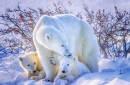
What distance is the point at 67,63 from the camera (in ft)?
13.4

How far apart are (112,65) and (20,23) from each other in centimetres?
345

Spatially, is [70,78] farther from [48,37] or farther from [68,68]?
[48,37]

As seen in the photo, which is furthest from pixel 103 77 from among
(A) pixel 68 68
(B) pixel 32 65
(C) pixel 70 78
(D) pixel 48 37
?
(B) pixel 32 65

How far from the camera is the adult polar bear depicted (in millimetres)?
4105

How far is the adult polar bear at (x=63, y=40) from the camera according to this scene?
4.11 metres

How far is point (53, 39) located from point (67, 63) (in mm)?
471

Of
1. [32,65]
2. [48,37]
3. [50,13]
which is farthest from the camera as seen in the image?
[50,13]

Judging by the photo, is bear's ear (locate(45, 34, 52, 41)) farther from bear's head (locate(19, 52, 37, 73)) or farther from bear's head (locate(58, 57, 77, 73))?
bear's head (locate(19, 52, 37, 73))

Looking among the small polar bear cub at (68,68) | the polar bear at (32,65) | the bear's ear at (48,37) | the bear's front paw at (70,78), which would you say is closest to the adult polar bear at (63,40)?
the bear's ear at (48,37)

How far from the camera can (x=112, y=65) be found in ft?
16.8

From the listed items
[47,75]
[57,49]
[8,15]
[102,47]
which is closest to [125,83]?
[57,49]

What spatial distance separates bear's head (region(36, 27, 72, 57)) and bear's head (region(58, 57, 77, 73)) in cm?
10

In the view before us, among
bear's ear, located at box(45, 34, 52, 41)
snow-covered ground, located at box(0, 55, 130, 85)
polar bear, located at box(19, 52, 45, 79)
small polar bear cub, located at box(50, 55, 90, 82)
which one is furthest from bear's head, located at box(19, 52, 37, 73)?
bear's ear, located at box(45, 34, 52, 41)

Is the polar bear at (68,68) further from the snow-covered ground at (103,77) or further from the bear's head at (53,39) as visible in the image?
the snow-covered ground at (103,77)
